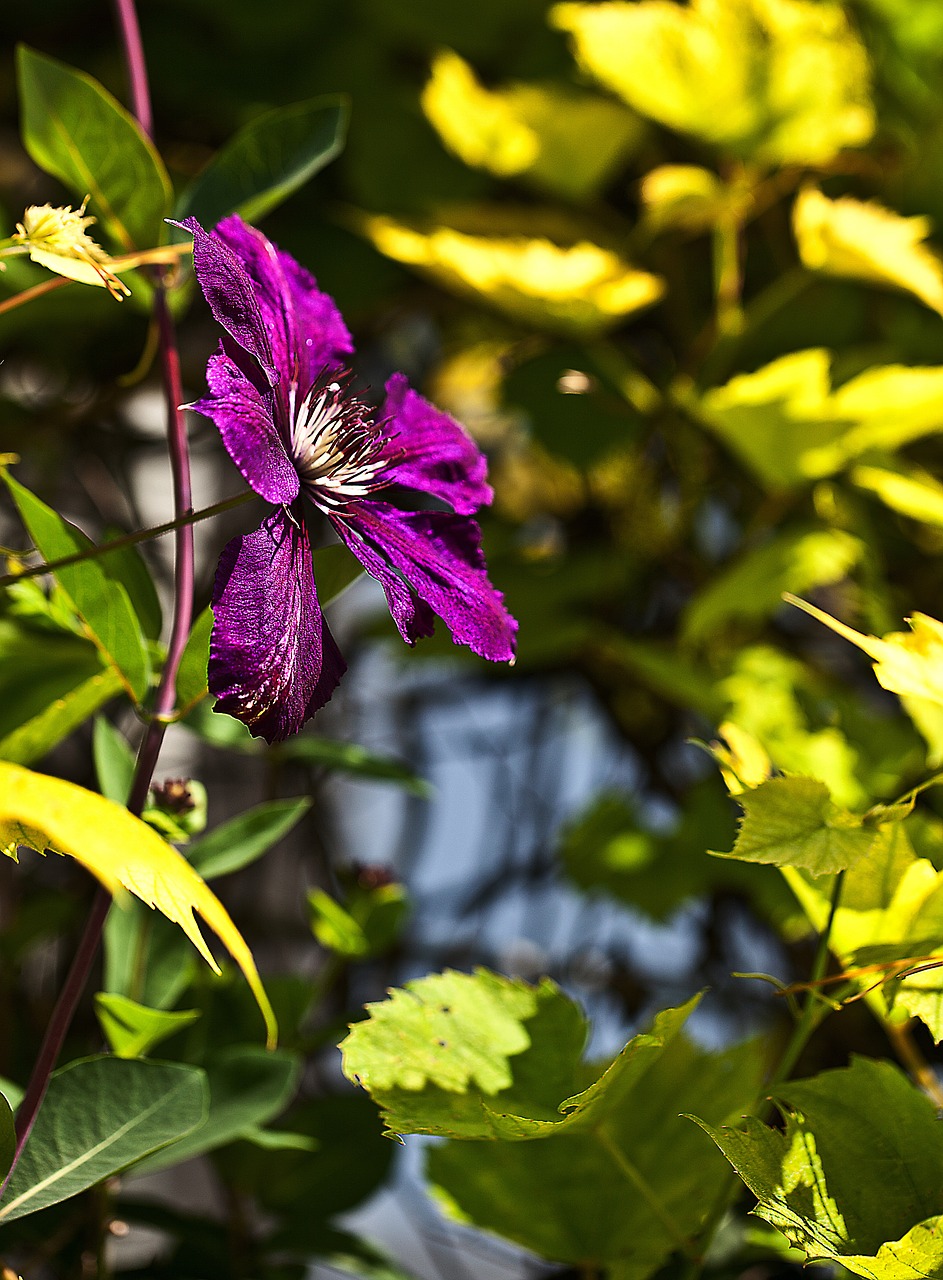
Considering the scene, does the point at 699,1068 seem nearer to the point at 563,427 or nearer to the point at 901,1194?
the point at 901,1194

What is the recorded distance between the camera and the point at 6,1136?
35cm

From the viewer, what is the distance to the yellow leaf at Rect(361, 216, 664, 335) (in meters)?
0.71

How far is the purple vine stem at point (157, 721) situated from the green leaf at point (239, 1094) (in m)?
0.07

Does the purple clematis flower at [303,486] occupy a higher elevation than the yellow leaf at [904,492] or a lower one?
higher

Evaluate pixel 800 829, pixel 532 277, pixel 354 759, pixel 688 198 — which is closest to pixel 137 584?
pixel 354 759

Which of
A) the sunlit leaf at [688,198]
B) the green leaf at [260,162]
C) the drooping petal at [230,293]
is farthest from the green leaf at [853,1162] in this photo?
the sunlit leaf at [688,198]

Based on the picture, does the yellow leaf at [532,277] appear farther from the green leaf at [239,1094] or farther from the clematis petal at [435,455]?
the green leaf at [239,1094]

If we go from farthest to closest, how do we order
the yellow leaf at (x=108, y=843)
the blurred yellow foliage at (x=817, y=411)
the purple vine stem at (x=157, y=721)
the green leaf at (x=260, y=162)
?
the blurred yellow foliage at (x=817, y=411)
the green leaf at (x=260, y=162)
the purple vine stem at (x=157, y=721)
the yellow leaf at (x=108, y=843)

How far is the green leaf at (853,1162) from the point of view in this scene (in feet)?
1.14

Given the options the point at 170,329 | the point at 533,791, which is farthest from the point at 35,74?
the point at 533,791

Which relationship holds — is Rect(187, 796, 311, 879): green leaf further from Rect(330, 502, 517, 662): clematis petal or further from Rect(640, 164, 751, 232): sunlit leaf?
Rect(640, 164, 751, 232): sunlit leaf

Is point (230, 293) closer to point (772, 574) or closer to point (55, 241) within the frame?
point (55, 241)

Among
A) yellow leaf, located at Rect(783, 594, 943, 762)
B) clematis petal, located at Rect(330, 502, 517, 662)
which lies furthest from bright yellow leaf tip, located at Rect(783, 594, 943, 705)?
clematis petal, located at Rect(330, 502, 517, 662)

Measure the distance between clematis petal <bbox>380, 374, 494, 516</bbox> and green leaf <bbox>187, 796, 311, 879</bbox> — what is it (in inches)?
5.4
